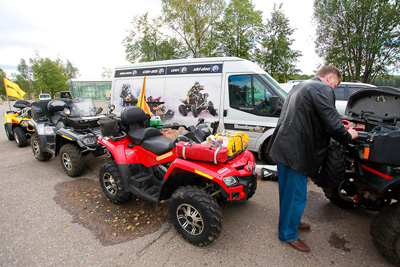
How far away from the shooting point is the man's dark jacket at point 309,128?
81.9 inches

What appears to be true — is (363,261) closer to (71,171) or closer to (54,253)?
(54,253)

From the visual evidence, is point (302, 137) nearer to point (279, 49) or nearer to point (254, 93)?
point (254, 93)

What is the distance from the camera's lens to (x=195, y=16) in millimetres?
18281

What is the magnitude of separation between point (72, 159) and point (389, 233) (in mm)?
5030

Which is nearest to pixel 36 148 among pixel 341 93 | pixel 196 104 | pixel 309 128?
pixel 196 104

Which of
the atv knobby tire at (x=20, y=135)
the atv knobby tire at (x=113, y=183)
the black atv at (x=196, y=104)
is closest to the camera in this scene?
the atv knobby tire at (x=113, y=183)

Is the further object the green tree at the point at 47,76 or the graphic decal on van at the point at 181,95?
the green tree at the point at 47,76

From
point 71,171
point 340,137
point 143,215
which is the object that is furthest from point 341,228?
point 71,171

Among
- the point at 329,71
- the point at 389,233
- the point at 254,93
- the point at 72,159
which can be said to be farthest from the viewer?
the point at 254,93

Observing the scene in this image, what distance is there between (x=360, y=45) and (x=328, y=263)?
18.6m

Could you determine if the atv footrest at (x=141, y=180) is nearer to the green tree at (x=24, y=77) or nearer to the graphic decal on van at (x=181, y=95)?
the graphic decal on van at (x=181, y=95)

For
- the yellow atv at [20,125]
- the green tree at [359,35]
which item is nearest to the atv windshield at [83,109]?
the yellow atv at [20,125]

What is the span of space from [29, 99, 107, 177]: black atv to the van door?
2.94 meters

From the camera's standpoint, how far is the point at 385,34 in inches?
593
